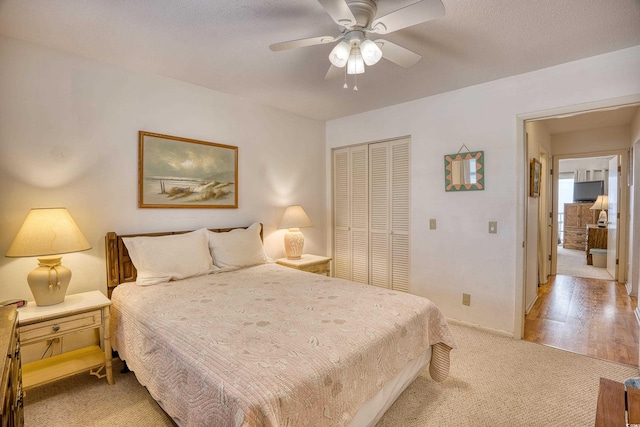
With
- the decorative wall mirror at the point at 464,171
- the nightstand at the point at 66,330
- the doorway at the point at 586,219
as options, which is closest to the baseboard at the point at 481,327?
the decorative wall mirror at the point at 464,171

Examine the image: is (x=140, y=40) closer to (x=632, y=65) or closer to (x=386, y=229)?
(x=386, y=229)

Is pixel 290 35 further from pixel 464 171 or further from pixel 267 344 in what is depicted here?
pixel 464 171

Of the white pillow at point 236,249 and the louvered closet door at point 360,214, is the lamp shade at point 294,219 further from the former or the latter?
the louvered closet door at point 360,214

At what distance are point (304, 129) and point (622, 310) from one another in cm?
434

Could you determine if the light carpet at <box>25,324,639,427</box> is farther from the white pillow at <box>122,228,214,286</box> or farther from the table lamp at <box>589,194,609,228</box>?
the table lamp at <box>589,194,609,228</box>

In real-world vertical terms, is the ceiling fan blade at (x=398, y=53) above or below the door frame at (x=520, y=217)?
above

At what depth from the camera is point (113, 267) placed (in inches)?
98.8

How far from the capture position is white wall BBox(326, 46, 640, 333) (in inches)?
101

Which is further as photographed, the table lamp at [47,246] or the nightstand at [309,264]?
the nightstand at [309,264]

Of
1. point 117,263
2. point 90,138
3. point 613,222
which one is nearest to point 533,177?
point 613,222

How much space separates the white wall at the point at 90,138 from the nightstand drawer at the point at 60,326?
0.50 m

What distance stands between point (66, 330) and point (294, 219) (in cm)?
222

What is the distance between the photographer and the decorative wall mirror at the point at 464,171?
3066mm

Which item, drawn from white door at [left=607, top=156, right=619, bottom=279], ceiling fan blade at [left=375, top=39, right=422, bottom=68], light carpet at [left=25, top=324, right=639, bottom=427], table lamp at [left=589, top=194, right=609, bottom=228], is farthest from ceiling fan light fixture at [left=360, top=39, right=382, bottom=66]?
table lamp at [left=589, top=194, right=609, bottom=228]
